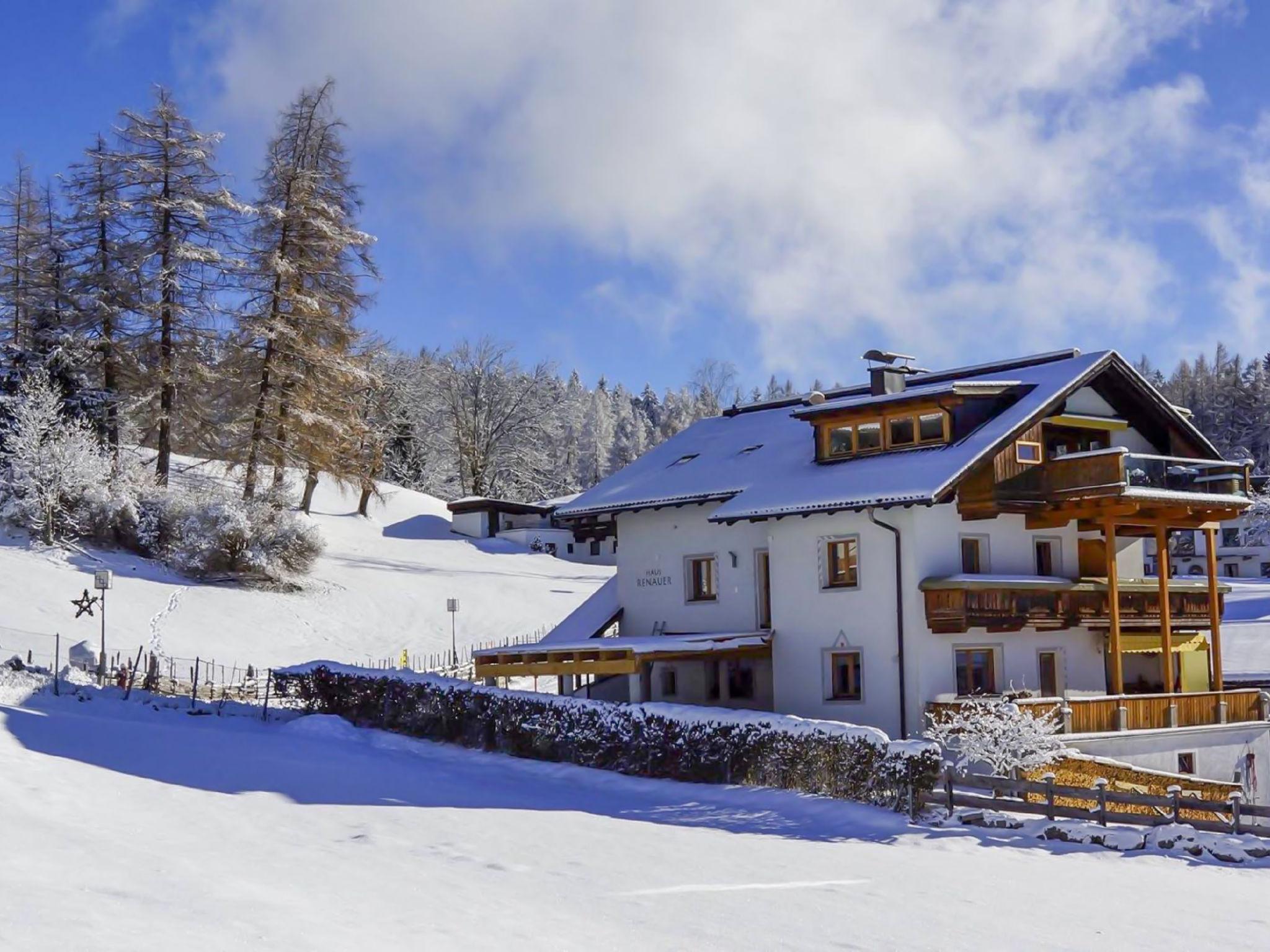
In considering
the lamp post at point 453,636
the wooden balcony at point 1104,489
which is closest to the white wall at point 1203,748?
the wooden balcony at point 1104,489

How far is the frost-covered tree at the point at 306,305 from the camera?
47.5 metres

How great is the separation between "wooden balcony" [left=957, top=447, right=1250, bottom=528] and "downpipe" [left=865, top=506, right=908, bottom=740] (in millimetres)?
1880

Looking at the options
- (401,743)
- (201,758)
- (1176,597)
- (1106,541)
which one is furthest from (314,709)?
(1176,597)

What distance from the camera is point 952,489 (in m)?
26.3

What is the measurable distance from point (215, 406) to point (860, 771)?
3521cm

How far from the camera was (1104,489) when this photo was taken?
27.1 meters

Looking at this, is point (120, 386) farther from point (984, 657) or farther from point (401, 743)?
point (984, 657)

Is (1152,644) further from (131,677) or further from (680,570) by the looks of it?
(131,677)

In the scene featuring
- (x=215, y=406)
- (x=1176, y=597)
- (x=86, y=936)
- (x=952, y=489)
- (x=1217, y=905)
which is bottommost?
(x=1217, y=905)

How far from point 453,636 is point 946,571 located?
22.2 meters

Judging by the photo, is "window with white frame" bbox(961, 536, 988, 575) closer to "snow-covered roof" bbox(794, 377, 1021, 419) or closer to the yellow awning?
"snow-covered roof" bbox(794, 377, 1021, 419)

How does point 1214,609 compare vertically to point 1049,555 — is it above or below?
below

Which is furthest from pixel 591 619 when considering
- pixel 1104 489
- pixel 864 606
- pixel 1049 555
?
pixel 1104 489

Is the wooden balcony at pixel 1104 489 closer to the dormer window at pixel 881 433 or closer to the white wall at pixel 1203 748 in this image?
the dormer window at pixel 881 433
